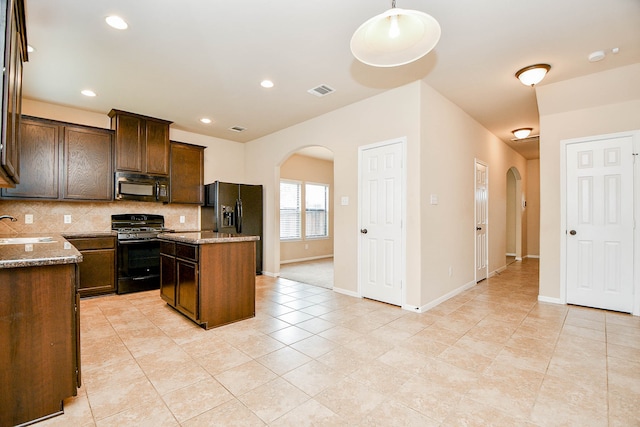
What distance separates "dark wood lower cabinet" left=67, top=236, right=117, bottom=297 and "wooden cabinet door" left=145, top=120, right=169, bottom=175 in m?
1.30

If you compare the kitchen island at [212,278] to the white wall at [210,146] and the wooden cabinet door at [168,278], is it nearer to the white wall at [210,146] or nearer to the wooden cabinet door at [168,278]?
the wooden cabinet door at [168,278]

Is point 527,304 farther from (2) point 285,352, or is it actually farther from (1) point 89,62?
(1) point 89,62

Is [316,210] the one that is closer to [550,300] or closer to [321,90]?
[321,90]

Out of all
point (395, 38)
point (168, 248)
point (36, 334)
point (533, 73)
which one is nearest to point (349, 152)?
point (533, 73)

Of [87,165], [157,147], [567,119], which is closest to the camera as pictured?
[567,119]

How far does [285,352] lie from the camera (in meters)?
2.59

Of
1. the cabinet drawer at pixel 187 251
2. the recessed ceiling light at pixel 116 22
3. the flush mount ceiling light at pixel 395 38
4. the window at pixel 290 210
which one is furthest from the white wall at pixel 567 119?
the window at pixel 290 210

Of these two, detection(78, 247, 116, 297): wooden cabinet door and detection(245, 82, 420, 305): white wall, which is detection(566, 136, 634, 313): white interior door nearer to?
detection(245, 82, 420, 305): white wall

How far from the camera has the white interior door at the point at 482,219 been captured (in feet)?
17.1

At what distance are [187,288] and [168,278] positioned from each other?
64 centimetres

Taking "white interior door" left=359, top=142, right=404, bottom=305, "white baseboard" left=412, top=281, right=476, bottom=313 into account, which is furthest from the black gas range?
"white baseboard" left=412, top=281, right=476, bottom=313

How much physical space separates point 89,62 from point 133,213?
261 centimetres

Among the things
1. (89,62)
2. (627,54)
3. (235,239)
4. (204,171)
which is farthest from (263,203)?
(627,54)

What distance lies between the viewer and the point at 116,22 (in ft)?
8.45
